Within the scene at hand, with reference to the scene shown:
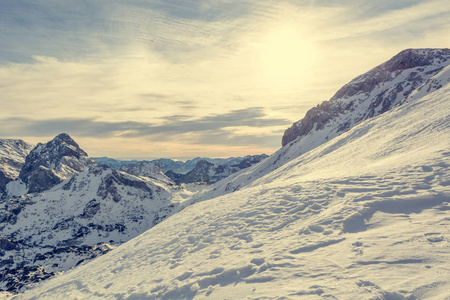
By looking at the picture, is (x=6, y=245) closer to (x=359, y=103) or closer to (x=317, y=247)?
(x=317, y=247)

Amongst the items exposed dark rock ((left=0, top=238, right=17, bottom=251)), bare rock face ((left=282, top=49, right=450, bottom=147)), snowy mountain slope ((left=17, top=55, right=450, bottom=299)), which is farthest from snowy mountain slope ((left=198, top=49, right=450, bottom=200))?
exposed dark rock ((left=0, top=238, right=17, bottom=251))

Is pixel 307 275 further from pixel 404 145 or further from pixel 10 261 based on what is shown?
pixel 10 261

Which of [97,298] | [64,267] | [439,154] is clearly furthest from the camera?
[64,267]

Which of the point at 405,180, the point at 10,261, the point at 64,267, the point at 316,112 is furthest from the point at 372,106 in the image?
the point at 10,261

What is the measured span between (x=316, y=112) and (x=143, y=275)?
194 metres

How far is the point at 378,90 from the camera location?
18088 cm

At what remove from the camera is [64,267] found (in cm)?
14588

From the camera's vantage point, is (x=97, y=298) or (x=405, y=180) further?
(x=405, y=180)

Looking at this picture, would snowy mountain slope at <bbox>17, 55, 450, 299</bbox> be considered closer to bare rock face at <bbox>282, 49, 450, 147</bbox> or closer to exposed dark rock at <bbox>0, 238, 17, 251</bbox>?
bare rock face at <bbox>282, 49, 450, 147</bbox>

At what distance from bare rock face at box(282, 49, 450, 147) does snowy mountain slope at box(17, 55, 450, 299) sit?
473ft

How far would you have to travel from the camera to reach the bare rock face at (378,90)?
154 meters

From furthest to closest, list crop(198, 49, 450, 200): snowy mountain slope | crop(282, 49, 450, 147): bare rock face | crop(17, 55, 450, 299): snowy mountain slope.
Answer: crop(282, 49, 450, 147): bare rock face
crop(198, 49, 450, 200): snowy mountain slope
crop(17, 55, 450, 299): snowy mountain slope

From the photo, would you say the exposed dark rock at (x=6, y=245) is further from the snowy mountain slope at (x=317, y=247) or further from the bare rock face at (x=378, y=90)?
the snowy mountain slope at (x=317, y=247)

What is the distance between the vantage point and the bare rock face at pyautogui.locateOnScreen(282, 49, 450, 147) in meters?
154
